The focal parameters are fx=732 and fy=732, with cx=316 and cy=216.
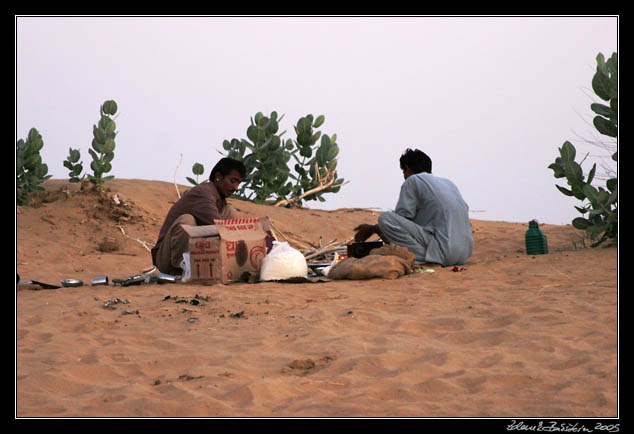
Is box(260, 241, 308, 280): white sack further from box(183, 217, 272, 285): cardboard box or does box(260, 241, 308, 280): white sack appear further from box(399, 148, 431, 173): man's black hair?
box(399, 148, 431, 173): man's black hair

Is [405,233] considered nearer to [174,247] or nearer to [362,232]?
[362,232]

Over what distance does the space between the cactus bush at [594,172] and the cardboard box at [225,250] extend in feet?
12.0

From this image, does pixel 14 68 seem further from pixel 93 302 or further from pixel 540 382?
pixel 540 382

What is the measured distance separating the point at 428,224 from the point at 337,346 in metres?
3.51

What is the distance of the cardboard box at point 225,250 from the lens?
6.23 meters

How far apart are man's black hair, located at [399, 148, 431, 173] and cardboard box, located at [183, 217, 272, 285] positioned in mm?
1863

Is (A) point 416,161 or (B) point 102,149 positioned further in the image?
(B) point 102,149

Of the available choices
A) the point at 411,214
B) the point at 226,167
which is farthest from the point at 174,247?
the point at 411,214

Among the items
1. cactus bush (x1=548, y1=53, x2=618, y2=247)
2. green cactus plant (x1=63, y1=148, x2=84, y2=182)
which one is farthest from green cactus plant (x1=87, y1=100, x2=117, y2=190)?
cactus bush (x1=548, y1=53, x2=618, y2=247)

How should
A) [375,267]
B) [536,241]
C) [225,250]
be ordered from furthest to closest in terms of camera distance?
[536,241]
[375,267]
[225,250]

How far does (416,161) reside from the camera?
24.5 ft

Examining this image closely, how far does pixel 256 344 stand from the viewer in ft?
13.5

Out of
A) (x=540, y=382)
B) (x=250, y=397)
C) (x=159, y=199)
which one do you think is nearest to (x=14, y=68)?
(x=250, y=397)

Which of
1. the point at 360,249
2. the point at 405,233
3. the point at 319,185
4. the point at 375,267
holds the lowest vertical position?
the point at 375,267
